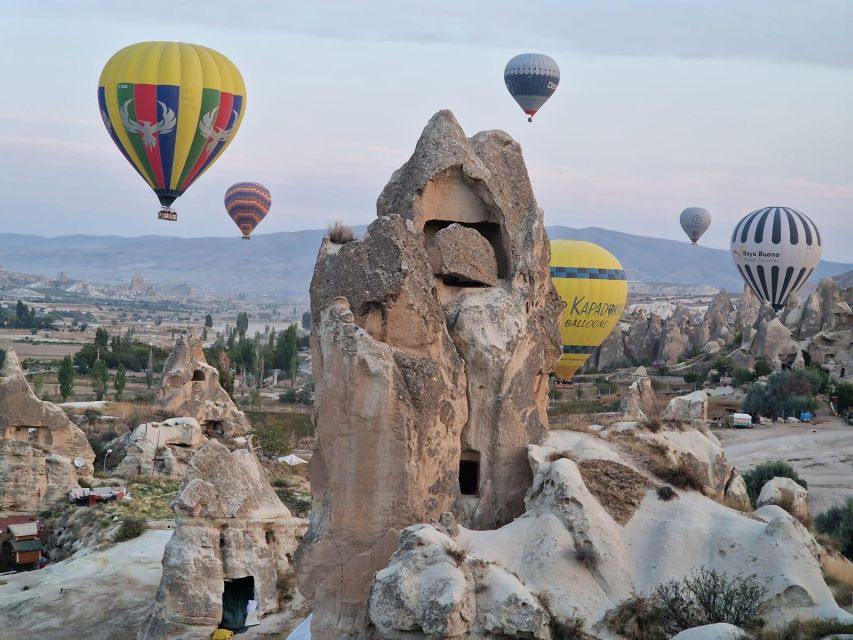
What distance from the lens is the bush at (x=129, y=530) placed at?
19.8m

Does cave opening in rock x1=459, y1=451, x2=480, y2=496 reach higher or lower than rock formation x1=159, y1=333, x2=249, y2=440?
higher

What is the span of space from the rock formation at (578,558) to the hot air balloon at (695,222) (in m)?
81.3

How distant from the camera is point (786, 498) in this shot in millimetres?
15648

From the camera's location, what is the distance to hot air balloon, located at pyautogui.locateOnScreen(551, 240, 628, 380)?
40.8 metres

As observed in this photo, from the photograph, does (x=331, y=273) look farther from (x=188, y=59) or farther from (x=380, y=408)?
(x=188, y=59)

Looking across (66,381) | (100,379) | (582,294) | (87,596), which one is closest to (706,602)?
(87,596)

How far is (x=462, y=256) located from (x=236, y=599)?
18.6 feet

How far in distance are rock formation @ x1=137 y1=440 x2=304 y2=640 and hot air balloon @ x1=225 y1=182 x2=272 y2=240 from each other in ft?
182

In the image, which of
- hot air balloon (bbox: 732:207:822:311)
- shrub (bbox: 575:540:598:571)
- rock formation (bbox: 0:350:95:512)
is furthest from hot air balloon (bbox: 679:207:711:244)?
shrub (bbox: 575:540:598:571)

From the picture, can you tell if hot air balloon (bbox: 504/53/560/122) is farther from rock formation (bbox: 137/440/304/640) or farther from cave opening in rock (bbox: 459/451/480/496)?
cave opening in rock (bbox: 459/451/480/496)

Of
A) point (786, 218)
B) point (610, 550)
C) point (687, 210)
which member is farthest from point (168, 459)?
point (687, 210)

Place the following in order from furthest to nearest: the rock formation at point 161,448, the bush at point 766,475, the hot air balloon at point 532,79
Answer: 1. the hot air balloon at point 532,79
2. the rock formation at point 161,448
3. the bush at point 766,475

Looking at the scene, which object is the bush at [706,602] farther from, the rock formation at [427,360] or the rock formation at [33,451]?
the rock formation at [33,451]

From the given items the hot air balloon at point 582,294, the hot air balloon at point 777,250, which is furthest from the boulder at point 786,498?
the hot air balloon at point 777,250
